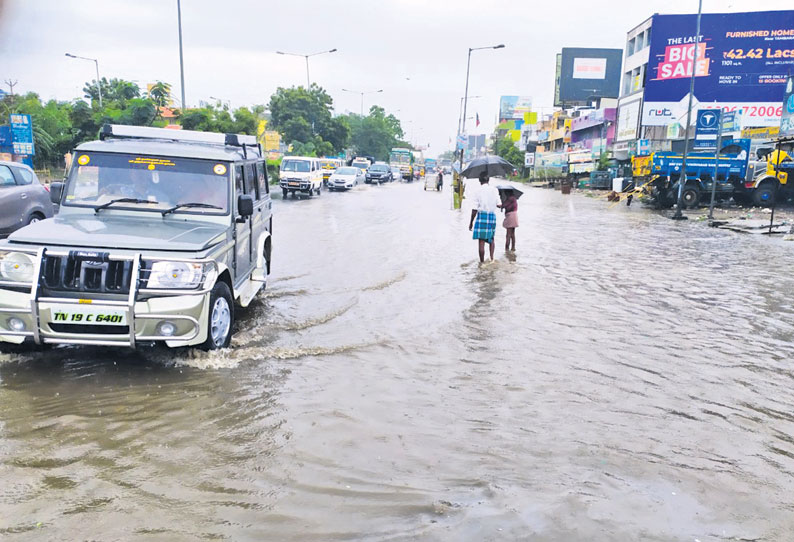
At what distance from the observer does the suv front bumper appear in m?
4.54

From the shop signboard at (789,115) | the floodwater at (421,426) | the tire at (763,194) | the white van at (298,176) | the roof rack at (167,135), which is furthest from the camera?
the white van at (298,176)

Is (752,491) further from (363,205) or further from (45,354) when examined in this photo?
(363,205)

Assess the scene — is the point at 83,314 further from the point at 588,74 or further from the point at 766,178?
the point at 588,74

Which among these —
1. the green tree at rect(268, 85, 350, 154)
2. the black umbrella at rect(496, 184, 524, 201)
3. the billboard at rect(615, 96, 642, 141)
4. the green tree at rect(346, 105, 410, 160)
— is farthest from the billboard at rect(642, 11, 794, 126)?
the green tree at rect(346, 105, 410, 160)

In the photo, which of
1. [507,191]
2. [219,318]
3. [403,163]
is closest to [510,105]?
[403,163]

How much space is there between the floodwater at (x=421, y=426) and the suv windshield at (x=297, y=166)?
22.3 m

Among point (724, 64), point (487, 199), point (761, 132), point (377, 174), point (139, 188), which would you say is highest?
point (724, 64)

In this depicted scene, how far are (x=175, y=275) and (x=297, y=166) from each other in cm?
2608

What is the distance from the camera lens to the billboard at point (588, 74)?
69.7 meters

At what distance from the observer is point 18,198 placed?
10.4 metres

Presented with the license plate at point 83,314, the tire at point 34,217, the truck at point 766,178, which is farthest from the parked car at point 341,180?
the license plate at point 83,314

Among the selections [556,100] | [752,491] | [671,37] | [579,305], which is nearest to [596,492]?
[752,491]

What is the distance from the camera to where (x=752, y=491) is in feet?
11.6

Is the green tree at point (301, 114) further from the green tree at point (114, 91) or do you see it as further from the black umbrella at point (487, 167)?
the black umbrella at point (487, 167)
